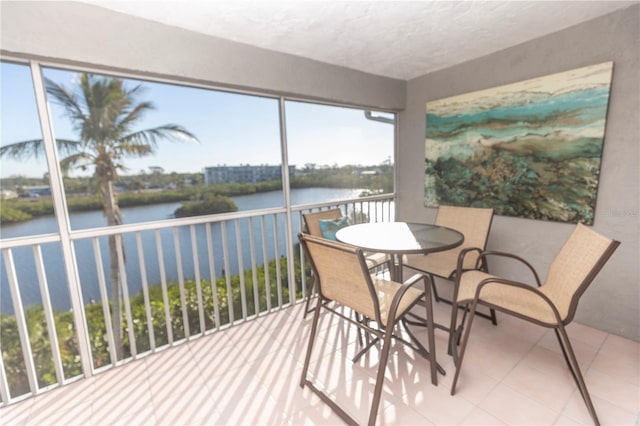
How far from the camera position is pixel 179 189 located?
15.3 feet

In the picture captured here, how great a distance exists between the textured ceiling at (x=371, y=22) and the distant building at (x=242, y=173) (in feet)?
3.76

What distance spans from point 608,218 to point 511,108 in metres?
1.21

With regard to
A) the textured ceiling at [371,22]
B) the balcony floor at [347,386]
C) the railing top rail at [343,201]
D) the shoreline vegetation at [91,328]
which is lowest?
the shoreline vegetation at [91,328]

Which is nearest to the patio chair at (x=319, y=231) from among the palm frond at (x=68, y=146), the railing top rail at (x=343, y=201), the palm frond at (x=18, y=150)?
the railing top rail at (x=343, y=201)

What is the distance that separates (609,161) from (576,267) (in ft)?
3.99

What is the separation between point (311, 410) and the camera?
160cm

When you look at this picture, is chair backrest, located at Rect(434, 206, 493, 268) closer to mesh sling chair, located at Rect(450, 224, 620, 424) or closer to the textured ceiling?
mesh sling chair, located at Rect(450, 224, 620, 424)

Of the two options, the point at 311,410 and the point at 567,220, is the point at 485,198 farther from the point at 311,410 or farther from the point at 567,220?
the point at 311,410

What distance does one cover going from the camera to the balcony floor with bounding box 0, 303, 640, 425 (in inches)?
61.2

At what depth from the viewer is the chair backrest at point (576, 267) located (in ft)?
4.53

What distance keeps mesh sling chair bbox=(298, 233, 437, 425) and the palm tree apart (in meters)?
4.09

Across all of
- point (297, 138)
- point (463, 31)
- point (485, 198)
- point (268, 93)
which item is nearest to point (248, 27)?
point (268, 93)

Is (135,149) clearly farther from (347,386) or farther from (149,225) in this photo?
(347,386)

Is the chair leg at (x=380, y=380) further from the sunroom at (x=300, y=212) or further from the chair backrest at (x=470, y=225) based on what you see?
the chair backrest at (x=470, y=225)
